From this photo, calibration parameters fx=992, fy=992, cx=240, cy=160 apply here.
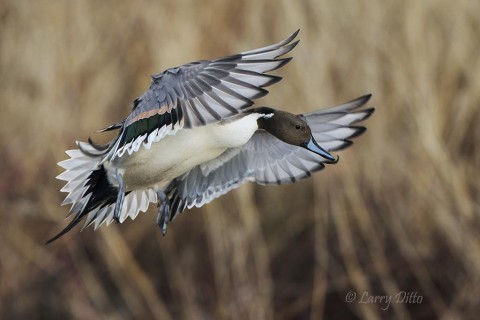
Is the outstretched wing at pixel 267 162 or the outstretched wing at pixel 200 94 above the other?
the outstretched wing at pixel 200 94

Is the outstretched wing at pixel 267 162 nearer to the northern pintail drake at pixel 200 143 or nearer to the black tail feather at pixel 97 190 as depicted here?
the northern pintail drake at pixel 200 143

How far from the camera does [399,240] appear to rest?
4633 mm

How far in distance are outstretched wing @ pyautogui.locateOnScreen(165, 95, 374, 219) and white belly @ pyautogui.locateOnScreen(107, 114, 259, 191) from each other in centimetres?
34

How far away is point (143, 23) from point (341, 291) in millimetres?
1850

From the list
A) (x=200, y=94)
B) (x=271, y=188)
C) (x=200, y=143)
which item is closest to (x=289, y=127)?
(x=200, y=143)

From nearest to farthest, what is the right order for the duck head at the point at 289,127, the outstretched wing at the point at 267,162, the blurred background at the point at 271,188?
the duck head at the point at 289,127 → the outstretched wing at the point at 267,162 → the blurred background at the point at 271,188

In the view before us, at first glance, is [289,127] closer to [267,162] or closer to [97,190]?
[267,162]

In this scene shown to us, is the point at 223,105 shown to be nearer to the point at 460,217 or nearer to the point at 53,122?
the point at 460,217

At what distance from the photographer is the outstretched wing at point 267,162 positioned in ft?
10.9

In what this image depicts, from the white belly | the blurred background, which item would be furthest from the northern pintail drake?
the blurred background

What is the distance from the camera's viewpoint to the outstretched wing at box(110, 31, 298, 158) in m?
2.58

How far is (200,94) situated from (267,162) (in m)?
0.75

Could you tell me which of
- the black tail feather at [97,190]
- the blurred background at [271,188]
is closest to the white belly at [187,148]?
the black tail feather at [97,190]

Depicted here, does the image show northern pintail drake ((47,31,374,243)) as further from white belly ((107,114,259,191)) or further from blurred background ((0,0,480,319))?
blurred background ((0,0,480,319))
